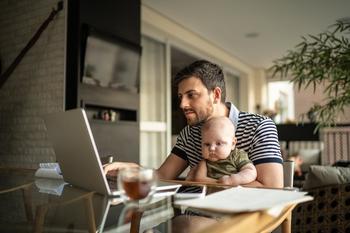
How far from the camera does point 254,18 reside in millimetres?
4664

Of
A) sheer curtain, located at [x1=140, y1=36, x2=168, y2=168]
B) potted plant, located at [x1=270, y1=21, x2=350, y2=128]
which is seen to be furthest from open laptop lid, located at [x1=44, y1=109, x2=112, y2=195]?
sheer curtain, located at [x1=140, y1=36, x2=168, y2=168]

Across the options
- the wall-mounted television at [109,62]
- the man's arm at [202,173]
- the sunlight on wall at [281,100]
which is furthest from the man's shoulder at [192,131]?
the sunlight on wall at [281,100]

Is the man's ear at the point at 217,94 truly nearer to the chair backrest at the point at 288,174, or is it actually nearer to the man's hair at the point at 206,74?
the man's hair at the point at 206,74

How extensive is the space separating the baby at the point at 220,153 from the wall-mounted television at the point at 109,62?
6.09ft

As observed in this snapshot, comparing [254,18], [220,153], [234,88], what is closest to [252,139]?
[220,153]

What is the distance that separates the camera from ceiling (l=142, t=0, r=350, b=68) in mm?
4164

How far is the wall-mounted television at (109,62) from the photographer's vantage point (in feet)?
9.79

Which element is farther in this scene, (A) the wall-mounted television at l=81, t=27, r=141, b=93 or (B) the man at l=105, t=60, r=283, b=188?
(A) the wall-mounted television at l=81, t=27, r=141, b=93

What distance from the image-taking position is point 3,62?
11.1 ft

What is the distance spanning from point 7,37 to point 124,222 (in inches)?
118

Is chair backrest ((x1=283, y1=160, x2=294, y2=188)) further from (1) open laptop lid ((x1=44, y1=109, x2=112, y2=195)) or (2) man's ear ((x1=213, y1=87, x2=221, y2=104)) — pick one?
(1) open laptop lid ((x1=44, y1=109, x2=112, y2=195))

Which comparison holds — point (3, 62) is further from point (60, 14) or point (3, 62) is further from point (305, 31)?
point (305, 31)

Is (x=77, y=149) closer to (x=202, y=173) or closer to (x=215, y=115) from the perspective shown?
(x=202, y=173)

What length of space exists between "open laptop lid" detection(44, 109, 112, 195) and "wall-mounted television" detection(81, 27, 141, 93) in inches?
73.1
